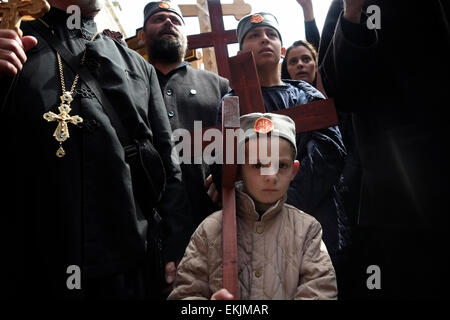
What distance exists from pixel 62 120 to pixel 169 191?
1.91 ft

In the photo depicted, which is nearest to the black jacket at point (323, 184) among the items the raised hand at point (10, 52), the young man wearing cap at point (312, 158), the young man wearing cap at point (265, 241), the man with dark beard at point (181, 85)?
the young man wearing cap at point (312, 158)

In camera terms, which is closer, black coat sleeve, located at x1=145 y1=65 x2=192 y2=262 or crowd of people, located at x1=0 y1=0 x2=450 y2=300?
crowd of people, located at x1=0 y1=0 x2=450 y2=300

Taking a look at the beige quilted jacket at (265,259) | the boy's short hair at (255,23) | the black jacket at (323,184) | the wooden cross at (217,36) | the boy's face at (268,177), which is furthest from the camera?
the wooden cross at (217,36)

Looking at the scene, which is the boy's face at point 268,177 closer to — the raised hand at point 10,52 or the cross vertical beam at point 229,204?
the cross vertical beam at point 229,204

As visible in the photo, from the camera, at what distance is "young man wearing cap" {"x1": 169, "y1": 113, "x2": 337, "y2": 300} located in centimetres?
140

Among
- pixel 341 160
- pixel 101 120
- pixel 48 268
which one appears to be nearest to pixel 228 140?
pixel 101 120

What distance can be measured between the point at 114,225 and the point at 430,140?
3.90 feet

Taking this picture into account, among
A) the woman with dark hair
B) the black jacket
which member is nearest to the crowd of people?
the black jacket

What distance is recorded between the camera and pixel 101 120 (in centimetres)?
151

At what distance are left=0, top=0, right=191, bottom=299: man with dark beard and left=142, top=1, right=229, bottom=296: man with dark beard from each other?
0.50m

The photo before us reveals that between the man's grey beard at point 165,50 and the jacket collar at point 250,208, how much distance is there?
4.77ft

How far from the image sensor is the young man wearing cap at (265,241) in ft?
4.58

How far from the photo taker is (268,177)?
1.50 m

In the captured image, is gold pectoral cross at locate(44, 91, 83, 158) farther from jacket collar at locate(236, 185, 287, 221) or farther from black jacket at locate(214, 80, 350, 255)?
black jacket at locate(214, 80, 350, 255)
